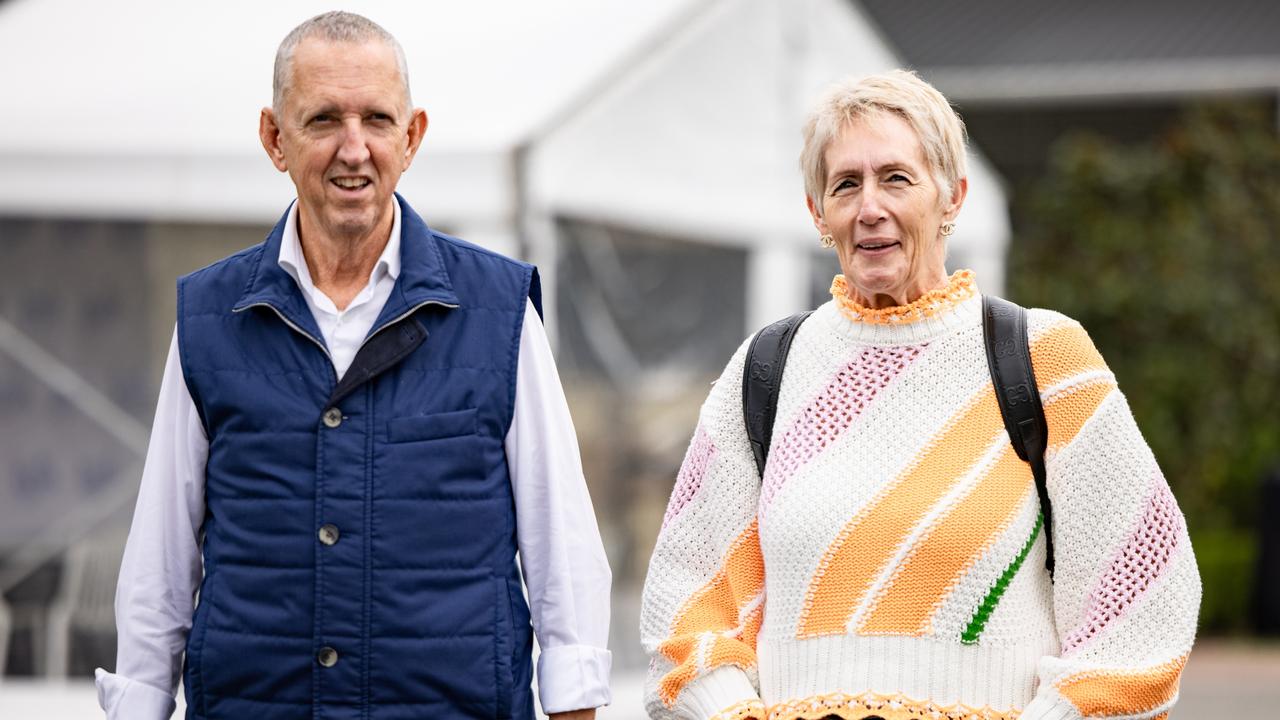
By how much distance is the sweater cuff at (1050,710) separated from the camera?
2459 millimetres

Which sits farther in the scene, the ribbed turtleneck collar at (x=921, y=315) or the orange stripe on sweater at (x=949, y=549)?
the ribbed turtleneck collar at (x=921, y=315)

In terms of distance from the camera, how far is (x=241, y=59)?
6125 mm

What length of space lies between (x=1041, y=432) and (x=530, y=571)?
32.2 inches

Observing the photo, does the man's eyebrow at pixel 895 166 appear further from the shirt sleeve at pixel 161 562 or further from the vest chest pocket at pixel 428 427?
the shirt sleeve at pixel 161 562

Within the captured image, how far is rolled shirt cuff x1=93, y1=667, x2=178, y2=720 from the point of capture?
273 cm

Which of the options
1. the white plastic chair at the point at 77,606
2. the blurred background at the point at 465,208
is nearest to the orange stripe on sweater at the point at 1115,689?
the blurred background at the point at 465,208

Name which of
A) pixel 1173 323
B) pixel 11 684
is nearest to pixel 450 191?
pixel 11 684

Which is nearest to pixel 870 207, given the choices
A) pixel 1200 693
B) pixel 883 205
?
pixel 883 205

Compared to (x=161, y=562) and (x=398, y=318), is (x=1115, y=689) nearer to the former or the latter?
(x=398, y=318)

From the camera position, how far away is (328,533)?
2.63 metres

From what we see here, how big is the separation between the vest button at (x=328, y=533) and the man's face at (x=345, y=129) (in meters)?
0.45

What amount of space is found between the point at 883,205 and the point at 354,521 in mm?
906

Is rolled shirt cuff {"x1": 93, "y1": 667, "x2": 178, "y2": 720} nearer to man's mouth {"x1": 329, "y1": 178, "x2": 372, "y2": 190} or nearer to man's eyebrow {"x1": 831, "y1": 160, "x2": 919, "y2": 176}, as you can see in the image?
man's mouth {"x1": 329, "y1": 178, "x2": 372, "y2": 190}

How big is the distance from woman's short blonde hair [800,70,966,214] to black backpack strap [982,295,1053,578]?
9.1 inches
